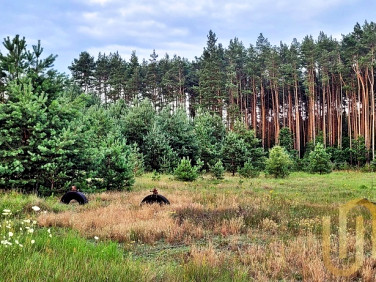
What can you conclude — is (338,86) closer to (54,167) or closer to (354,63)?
(354,63)

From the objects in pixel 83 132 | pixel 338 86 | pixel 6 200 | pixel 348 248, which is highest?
pixel 338 86

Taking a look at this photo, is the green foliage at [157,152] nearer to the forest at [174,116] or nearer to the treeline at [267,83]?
the forest at [174,116]

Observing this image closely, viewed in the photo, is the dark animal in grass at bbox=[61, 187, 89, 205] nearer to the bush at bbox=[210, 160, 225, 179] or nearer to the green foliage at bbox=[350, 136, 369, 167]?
the bush at bbox=[210, 160, 225, 179]

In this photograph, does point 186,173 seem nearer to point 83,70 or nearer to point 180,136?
point 180,136

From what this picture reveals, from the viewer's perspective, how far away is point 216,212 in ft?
30.2

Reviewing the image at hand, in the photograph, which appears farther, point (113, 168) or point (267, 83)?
point (267, 83)

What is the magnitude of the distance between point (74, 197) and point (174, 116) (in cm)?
2352

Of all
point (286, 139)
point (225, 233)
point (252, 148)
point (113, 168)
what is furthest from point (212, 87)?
point (225, 233)

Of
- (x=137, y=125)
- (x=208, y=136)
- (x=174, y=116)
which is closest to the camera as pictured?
(x=137, y=125)

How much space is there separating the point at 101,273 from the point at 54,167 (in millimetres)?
8825

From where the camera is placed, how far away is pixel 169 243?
6527 mm

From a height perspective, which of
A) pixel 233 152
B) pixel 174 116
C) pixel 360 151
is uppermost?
pixel 174 116

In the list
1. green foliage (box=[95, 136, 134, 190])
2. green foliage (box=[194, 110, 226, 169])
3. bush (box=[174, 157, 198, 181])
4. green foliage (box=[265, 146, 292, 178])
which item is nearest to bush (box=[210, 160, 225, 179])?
bush (box=[174, 157, 198, 181])

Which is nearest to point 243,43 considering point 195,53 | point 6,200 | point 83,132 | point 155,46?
point 195,53
